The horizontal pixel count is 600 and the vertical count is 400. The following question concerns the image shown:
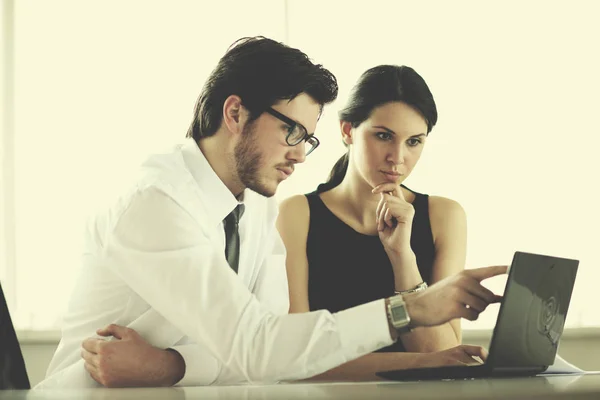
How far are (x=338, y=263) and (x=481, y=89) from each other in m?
1.52

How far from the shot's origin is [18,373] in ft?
3.27

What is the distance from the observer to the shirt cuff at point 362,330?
4.02 feet

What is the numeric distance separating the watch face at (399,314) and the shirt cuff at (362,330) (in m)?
0.02

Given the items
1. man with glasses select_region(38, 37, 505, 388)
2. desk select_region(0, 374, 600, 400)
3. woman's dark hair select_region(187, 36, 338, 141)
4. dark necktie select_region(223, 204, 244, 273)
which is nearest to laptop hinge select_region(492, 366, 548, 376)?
man with glasses select_region(38, 37, 505, 388)

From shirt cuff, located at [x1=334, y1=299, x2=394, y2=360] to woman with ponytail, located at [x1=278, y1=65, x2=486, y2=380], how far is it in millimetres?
876

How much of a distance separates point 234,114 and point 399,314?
750 millimetres

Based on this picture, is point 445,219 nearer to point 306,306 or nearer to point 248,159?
point 306,306

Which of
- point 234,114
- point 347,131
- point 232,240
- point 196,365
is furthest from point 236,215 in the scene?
point 347,131

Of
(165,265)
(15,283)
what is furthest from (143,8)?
(165,265)

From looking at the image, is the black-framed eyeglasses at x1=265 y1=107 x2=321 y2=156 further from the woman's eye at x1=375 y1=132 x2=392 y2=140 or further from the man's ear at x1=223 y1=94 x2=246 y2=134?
the woman's eye at x1=375 y1=132 x2=392 y2=140

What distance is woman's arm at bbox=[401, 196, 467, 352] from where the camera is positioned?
2061mm

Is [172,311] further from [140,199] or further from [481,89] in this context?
[481,89]

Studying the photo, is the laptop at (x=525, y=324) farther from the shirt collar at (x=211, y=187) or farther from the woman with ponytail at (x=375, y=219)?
the woman with ponytail at (x=375, y=219)

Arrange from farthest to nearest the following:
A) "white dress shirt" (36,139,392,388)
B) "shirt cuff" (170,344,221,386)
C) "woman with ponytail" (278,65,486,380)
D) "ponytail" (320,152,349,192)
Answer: "ponytail" (320,152,349,192), "woman with ponytail" (278,65,486,380), "shirt cuff" (170,344,221,386), "white dress shirt" (36,139,392,388)
